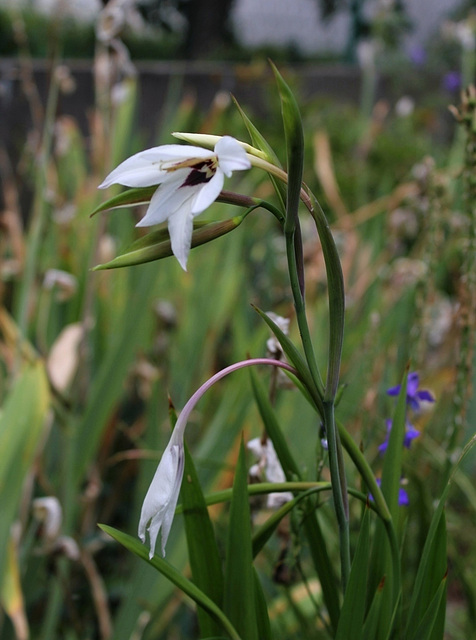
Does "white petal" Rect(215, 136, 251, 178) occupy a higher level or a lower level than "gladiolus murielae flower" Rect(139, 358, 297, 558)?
higher

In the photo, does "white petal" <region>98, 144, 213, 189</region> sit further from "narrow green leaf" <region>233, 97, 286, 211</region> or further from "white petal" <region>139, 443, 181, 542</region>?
"white petal" <region>139, 443, 181, 542</region>

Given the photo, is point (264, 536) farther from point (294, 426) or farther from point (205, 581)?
point (294, 426)

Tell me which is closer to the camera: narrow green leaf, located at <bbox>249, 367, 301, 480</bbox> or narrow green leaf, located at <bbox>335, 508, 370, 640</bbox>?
narrow green leaf, located at <bbox>335, 508, 370, 640</bbox>

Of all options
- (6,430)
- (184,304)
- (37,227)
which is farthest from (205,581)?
(184,304)

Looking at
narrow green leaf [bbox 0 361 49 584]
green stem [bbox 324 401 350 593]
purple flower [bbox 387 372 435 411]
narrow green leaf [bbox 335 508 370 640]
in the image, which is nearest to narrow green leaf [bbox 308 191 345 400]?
green stem [bbox 324 401 350 593]

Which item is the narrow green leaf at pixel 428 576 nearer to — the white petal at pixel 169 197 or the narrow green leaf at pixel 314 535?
the narrow green leaf at pixel 314 535
